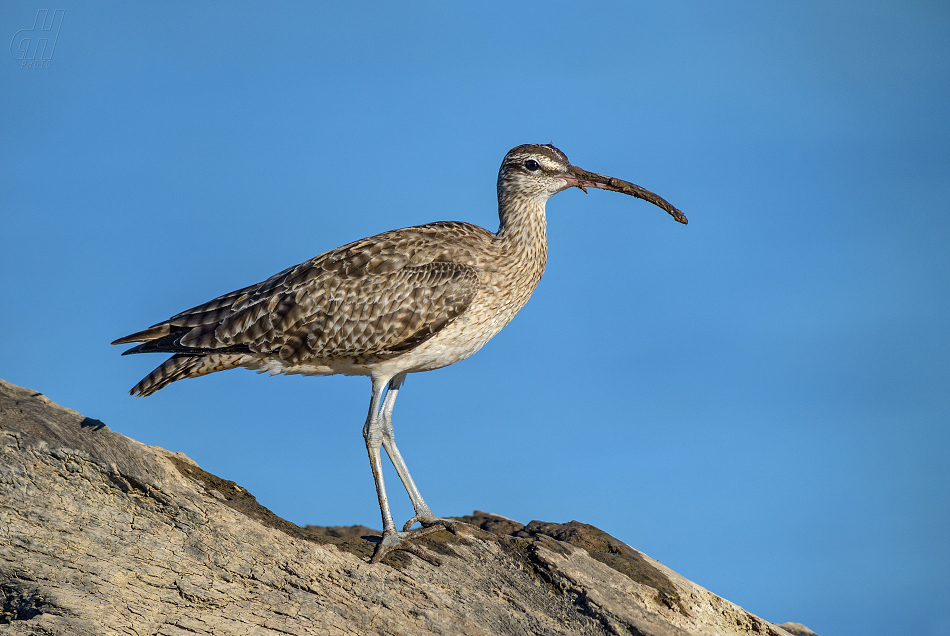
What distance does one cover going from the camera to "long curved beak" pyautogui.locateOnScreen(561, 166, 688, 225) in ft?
41.2

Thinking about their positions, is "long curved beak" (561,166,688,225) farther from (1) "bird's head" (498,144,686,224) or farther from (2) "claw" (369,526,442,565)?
(2) "claw" (369,526,442,565)

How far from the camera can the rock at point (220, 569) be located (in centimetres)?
860

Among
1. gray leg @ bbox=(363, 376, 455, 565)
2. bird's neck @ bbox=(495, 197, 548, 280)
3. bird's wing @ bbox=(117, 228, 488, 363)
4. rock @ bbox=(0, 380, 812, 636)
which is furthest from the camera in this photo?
bird's neck @ bbox=(495, 197, 548, 280)

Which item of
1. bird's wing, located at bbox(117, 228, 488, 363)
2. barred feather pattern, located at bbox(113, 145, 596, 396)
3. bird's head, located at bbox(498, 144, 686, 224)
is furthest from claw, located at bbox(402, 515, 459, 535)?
bird's head, located at bbox(498, 144, 686, 224)

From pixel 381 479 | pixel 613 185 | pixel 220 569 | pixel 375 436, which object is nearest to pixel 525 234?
pixel 613 185

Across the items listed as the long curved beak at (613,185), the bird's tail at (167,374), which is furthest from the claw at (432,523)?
the long curved beak at (613,185)

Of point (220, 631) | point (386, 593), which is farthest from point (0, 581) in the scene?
point (386, 593)

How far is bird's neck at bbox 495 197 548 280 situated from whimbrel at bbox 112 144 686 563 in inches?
2.7

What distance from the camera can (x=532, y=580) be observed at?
10328 millimetres

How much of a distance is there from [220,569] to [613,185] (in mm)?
7611

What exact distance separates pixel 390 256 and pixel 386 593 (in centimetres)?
452

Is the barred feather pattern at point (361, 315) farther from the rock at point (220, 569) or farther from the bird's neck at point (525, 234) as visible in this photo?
the rock at point (220, 569)

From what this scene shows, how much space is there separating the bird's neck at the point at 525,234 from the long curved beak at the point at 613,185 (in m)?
0.61

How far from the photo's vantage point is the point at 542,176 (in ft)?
40.8
